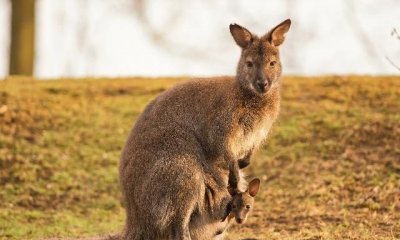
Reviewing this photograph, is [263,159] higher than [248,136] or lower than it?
lower

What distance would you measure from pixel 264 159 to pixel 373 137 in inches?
64.2

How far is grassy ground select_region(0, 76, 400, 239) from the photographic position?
10430mm

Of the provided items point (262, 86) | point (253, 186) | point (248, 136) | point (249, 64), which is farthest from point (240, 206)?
point (249, 64)

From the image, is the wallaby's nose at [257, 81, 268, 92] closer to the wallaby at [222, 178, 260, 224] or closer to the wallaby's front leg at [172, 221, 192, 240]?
Result: the wallaby at [222, 178, 260, 224]

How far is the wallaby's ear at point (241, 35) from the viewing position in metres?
8.68

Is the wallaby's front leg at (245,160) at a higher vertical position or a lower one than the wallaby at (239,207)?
higher

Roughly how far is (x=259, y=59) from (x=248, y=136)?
78cm

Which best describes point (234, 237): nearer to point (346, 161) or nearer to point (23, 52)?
point (346, 161)

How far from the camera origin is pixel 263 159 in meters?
12.5

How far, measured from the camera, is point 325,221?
10156mm

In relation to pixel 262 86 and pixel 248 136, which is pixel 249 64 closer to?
pixel 262 86

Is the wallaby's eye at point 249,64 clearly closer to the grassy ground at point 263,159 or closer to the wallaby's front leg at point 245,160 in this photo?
the wallaby's front leg at point 245,160

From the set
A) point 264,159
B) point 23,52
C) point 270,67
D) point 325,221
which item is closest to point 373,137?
point 264,159

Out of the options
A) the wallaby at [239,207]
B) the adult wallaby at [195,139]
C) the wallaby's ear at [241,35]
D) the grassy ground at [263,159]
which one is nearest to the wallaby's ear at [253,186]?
the wallaby at [239,207]
